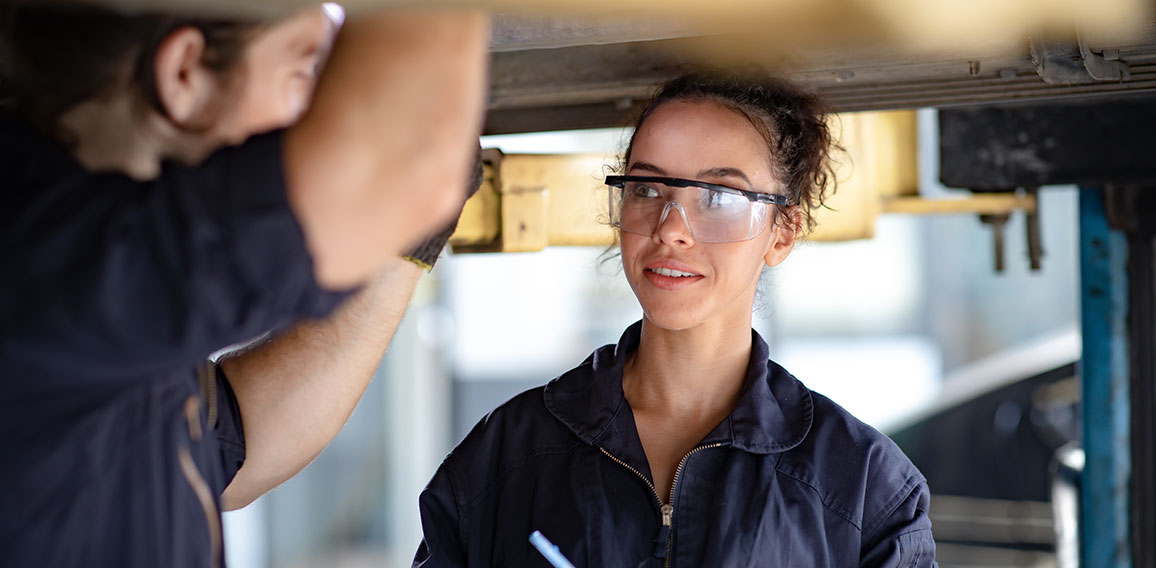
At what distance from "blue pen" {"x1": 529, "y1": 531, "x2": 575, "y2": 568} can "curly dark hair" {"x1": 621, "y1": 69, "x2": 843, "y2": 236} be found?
58 cm

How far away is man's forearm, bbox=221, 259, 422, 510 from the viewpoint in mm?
1418

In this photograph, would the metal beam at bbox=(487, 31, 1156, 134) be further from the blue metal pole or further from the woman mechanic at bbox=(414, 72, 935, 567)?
the blue metal pole

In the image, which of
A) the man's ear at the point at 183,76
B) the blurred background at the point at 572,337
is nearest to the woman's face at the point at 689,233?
the man's ear at the point at 183,76

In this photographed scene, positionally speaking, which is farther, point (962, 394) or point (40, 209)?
point (962, 394)

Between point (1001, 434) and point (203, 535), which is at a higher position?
point (203, 535)

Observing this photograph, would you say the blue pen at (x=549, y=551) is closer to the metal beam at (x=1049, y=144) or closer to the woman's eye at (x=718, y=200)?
the woman's eye at (x=718, y=200)

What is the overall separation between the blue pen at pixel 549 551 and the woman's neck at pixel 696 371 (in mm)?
279

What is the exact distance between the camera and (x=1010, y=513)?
5.02 meters

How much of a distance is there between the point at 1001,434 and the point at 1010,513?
1.17 ft

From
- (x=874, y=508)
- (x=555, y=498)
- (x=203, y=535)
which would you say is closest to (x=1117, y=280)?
(x=874, y=508)

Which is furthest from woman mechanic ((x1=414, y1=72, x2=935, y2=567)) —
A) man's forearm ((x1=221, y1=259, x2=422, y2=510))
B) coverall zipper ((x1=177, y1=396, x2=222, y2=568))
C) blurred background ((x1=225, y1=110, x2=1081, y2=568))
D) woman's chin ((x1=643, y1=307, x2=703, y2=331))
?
blurred background ((x1=225, y1=110, x2=1081, y2=568))

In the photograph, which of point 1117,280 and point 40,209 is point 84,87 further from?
point 1117,280

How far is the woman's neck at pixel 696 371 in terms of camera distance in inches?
65.3

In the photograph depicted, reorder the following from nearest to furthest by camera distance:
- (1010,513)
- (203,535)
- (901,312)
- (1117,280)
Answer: (203,535) < (1117,280) < (1010,513) < (901,312)
